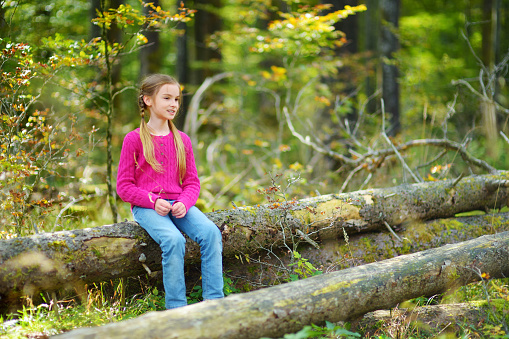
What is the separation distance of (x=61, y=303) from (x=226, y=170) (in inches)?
191

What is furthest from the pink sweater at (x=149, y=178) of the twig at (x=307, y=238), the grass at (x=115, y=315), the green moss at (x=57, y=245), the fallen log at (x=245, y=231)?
the twig at (x=307, y=238)

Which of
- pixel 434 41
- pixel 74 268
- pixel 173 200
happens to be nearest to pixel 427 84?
pixel 434 41

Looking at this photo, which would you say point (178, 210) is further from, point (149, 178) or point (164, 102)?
point (164, 102)

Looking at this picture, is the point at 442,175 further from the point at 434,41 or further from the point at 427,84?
the point at 434,41

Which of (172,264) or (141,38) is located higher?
(141,38)

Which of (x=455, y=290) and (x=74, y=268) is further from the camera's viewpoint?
(x=455, y=290)

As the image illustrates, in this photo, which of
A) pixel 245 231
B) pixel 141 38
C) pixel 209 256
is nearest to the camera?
pixel 209 256

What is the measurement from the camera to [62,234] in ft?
9.29

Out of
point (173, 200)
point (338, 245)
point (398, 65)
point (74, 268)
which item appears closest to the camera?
point (74, 268)

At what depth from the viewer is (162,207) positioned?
9.47 feet

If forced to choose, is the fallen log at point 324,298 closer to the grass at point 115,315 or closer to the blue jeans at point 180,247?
the grass at point 115,315

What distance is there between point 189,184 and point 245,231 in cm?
62

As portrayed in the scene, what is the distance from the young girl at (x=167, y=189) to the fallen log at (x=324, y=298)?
0.61 metres

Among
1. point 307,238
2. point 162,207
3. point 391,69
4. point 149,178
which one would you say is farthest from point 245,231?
point 391,69
